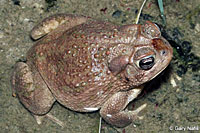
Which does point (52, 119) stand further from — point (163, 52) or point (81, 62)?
point (163, 52)

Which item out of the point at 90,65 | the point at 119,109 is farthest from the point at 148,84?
the point at 90,65

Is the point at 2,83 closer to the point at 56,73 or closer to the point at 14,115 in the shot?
the point at 14,115

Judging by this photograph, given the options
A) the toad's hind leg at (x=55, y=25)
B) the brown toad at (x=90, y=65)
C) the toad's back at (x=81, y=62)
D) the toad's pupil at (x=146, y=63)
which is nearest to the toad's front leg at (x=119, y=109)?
the brown toad at (x=90, y=65)

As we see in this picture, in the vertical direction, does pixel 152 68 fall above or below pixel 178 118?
above

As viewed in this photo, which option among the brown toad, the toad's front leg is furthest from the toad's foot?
the toad's front leg

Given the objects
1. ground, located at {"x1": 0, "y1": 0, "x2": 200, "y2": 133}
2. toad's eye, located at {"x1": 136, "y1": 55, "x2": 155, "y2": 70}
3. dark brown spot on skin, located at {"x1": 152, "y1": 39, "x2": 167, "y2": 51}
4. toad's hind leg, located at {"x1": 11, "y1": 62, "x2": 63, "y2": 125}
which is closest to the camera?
toad's eye, located at {"x1": 136, "y1": 55, "x2": 155, "y2": 70}

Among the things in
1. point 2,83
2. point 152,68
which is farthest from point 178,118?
point 2,83

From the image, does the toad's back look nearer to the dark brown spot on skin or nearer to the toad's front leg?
the toad's front leg
